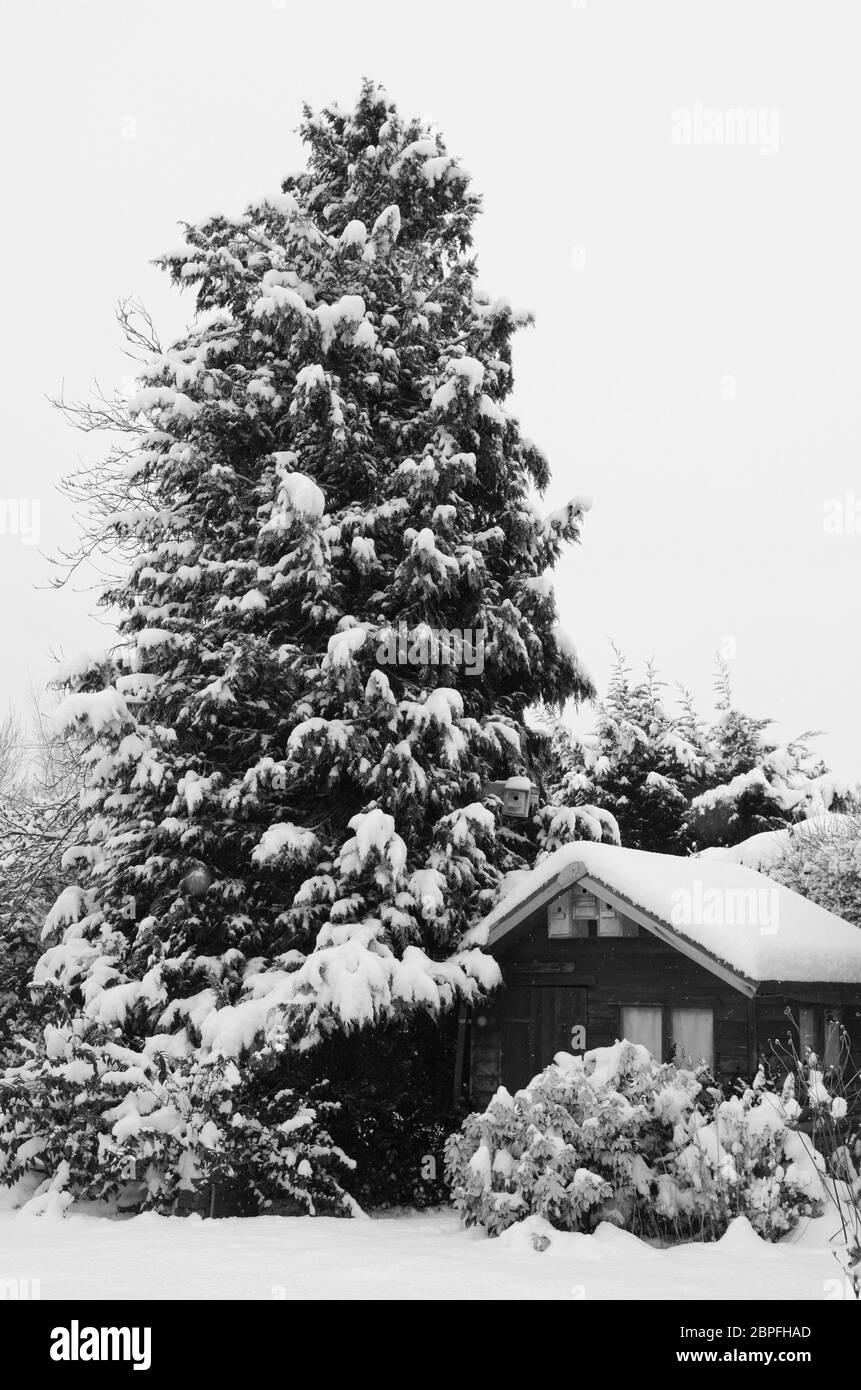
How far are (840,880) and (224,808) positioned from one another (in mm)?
9952

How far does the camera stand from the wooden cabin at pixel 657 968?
14703 mm

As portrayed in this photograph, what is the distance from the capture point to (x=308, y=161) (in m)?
20.8

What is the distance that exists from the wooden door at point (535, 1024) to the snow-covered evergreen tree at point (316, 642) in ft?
3.12

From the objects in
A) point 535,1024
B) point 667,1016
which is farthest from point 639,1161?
point 535,1024

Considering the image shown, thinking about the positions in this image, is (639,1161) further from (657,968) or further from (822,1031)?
(822,1031)

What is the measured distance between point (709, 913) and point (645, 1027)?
157 centimetres

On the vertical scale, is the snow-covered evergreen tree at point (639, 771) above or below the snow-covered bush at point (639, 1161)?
above

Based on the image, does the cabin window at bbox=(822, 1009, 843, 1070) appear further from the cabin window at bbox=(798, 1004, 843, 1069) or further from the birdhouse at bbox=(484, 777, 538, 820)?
the birdhouse at bbox=(484, 777, 538, 820)

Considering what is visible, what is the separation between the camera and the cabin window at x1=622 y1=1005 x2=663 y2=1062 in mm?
15367

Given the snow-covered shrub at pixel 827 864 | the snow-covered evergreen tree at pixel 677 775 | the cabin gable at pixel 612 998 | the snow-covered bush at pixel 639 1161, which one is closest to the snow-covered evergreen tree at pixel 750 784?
the snow-covered evergreen tree at pixel 677 775

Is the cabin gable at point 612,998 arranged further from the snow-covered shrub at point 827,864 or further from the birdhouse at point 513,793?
the snow-covered shrub at point 827,864

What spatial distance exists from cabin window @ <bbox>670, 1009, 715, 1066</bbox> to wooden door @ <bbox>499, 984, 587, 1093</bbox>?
125 centimetres
